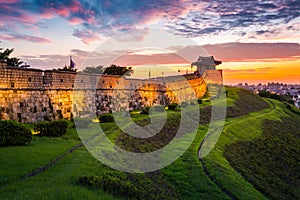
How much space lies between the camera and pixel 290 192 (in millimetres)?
15367

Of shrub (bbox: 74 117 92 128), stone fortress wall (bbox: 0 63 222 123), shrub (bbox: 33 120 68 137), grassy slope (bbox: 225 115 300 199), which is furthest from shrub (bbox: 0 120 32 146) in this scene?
grassy slope (bbox: 225 115 300 199)

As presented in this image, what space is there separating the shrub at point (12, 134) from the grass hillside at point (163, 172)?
499 mm

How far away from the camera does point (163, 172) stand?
13.2m

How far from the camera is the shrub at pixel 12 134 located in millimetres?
12531

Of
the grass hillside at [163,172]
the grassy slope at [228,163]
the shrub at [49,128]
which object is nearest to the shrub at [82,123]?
the grass hillside at [163,172]

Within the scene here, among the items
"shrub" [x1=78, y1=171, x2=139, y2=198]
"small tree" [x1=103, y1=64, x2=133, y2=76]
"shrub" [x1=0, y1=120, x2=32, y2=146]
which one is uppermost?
"small tree" [x1=103, y1=64, x2=133, y2=76]

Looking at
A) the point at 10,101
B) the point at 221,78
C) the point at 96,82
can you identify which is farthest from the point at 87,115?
the point at 221,78

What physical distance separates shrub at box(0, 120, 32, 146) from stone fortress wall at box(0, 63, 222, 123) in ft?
16.1

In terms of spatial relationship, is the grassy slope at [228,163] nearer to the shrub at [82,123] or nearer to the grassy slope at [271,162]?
the grassy slope at [271,162]

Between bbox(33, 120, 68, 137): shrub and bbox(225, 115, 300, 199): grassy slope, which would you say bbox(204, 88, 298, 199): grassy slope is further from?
bbox(33, 120, 68, 137): shrub

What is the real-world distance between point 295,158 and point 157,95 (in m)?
20.4

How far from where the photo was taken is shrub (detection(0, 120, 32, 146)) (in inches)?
493

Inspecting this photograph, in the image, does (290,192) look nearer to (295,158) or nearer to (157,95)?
(295,158)

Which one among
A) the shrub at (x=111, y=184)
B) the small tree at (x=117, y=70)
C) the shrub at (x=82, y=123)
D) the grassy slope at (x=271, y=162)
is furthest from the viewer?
the small tree at (x=117, y=70)
